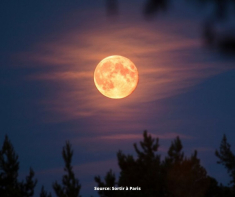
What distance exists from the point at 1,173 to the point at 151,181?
11351 millimetres

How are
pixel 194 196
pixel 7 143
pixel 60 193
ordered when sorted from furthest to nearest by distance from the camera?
pixel 7 143, pixel 194 196, pixel 60 193

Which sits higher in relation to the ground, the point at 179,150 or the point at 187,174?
the point at 179,150

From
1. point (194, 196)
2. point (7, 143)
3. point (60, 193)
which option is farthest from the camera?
point (7, 143)

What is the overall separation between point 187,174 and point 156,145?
10.1ft

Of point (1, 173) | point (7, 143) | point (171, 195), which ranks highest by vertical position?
point (7, 143)

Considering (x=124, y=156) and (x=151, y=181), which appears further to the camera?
(x=124, y=156)

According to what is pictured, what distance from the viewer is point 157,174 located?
29016 mm

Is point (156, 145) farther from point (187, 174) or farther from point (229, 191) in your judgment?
point (229, 191)

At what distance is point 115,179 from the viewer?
29766 mm

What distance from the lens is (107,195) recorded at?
1120 inches

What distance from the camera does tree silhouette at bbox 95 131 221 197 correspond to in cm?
2855

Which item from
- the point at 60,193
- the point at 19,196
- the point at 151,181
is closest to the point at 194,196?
the point at 151,181

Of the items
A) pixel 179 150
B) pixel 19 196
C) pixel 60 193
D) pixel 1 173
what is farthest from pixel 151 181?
pixel 1 173

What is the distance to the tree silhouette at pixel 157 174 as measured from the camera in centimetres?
2855
